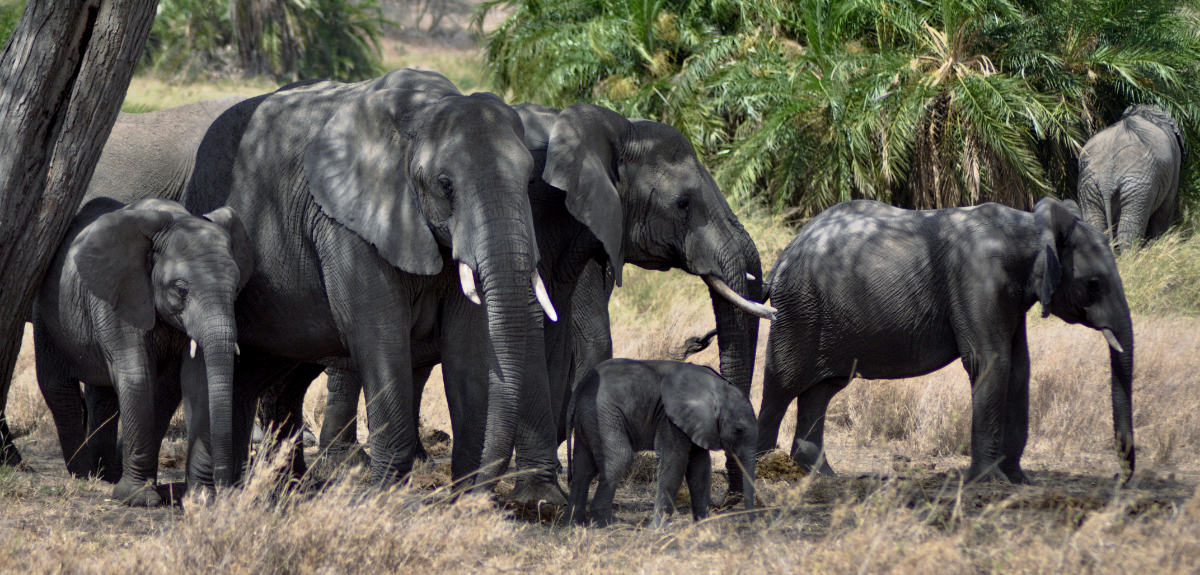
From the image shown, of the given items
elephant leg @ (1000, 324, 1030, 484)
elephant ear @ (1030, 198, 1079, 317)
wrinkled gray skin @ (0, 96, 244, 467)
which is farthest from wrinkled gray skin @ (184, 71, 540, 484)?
elephant leg @ (1000, 324, 1030, 484)

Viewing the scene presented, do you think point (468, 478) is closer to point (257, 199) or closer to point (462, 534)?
point (462, 534)

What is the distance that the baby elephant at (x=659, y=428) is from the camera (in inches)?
227

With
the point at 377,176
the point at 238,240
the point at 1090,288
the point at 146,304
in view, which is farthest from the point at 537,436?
the point at 1090,288

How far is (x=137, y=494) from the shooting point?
6.19 m

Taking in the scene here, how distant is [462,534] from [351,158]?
2.19 meters

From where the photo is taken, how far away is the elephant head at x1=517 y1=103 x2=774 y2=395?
6.49m

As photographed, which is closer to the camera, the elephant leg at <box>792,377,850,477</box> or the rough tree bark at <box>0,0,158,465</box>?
→ the rough tree bark at <box>0,0,158,465</box>

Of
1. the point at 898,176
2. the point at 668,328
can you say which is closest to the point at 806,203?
the point at 898,176

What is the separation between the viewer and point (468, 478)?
6.09 m

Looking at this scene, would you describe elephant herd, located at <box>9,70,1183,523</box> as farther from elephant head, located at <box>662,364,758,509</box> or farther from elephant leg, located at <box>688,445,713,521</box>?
elephant leg, located at <box>688,445,713,521</box>

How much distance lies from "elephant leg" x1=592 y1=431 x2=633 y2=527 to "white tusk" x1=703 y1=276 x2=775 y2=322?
42.6 inches

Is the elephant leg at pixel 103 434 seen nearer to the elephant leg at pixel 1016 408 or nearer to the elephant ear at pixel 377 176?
the elephant ear at pixel 377 176

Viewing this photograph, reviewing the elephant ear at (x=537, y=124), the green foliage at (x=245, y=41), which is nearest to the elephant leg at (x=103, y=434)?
the elephant ear at (x=537, y=124)

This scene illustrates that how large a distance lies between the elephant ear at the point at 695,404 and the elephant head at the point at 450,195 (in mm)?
745
